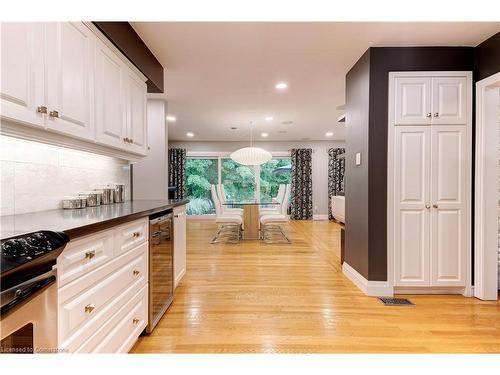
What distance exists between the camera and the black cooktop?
714mm

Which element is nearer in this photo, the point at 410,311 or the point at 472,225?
the point at 410,311

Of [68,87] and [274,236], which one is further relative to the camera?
[274,236]

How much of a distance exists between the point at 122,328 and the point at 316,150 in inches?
310

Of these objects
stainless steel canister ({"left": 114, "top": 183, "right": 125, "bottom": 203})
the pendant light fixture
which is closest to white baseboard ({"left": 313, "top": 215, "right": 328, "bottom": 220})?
the pendant light fixture

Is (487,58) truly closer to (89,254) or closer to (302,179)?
(89,254)

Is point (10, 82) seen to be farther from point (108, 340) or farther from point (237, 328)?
point (237, 328)

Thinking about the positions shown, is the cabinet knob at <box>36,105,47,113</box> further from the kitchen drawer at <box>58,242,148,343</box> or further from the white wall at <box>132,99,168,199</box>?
the white wall at <box>132,99,168,199</box>

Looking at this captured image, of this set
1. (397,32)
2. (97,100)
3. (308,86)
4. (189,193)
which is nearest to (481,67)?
(397,32)

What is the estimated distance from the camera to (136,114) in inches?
101

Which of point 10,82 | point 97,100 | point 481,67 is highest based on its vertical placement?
point 481,67

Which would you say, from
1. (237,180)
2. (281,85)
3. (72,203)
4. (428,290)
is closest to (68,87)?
(72,203)

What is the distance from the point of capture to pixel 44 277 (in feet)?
2.89

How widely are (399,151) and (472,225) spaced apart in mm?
1056

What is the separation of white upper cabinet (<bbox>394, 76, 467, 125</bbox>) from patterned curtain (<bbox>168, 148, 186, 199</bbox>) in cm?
666
